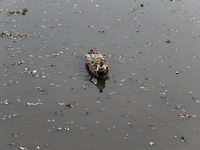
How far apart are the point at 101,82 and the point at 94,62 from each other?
1.79 m

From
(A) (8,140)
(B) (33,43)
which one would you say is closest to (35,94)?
(A) (8,140)

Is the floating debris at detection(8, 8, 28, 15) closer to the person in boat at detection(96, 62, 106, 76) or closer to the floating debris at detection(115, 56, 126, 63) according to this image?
the floating debris at detection(115, 56, 126, 63)

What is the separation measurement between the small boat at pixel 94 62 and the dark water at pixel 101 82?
1.42ft

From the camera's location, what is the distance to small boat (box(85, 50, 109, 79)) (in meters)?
17.4

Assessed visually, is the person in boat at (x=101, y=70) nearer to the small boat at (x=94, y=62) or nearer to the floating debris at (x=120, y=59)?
the small boat at (x=94, y=62)

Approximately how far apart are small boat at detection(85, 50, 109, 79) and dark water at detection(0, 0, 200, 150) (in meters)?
0.43

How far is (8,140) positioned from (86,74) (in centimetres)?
726

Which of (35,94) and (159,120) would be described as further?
(35,94)

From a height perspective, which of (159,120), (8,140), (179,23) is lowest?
(8,140)

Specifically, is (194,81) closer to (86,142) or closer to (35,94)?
(86,142)

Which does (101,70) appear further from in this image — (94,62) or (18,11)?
(18,11)

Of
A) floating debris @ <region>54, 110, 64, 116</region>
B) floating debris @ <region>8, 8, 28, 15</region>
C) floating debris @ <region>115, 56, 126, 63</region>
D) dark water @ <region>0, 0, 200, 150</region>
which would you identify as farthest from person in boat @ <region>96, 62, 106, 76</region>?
floating debris @ <region>8, 8, 28, 15</region>

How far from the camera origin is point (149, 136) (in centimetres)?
1310

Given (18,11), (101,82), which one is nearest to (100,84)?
(101,82)
